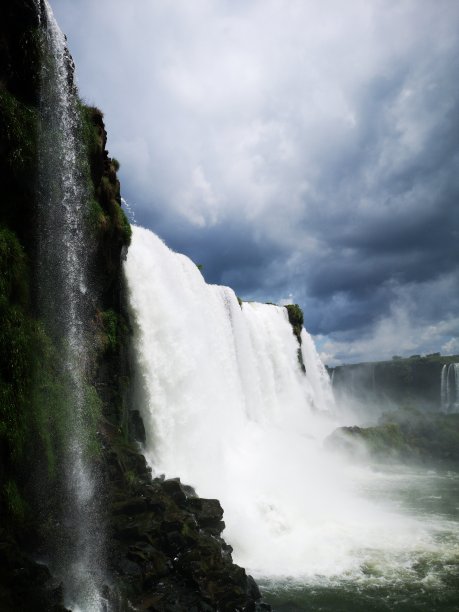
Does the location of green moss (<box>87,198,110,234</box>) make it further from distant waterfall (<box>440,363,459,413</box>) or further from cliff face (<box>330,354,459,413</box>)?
cliff face (<box>330,354,459,413</box>)

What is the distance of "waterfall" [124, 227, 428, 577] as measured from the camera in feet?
44.2

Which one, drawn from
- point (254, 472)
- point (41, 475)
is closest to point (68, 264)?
point (41, 475)

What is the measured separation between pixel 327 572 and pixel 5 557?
8.53 metres

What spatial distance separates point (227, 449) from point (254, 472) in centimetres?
162

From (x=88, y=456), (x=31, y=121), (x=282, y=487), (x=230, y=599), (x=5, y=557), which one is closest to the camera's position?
(x=5, y=557)

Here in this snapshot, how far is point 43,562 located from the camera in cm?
862

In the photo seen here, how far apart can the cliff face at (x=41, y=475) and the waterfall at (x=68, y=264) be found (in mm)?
263

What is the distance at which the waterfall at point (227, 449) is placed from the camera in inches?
530

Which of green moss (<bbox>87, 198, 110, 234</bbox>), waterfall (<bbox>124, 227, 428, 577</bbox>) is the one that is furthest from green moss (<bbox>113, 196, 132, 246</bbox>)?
waterfall (<bbox>124, 227, 428, 577</bbox>)

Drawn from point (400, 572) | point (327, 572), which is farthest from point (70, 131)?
point (400, 572)

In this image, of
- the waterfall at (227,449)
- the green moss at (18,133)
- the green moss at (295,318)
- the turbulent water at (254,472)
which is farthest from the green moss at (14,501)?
the green moss at (295,318)

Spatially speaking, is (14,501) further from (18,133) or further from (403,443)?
(403,443)

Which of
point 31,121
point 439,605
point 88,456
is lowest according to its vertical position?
point 439,605

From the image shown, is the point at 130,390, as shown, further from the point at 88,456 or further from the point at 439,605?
the point at 439,605
